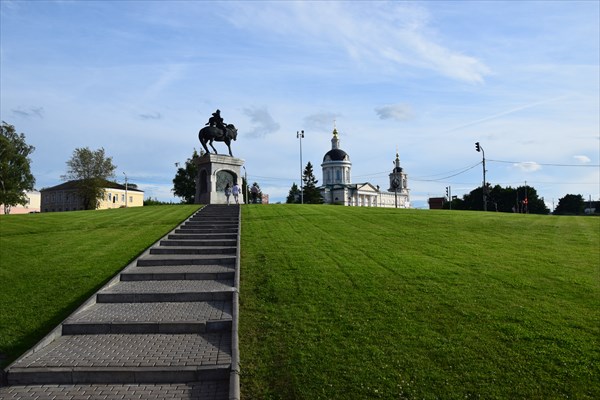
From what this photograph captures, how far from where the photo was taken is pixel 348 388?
5059 millimetres

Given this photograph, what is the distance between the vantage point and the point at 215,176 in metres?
31.7

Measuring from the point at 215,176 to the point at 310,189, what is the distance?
6110cm

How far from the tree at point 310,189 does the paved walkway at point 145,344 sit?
263ft

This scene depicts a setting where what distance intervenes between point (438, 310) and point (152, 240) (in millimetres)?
10121

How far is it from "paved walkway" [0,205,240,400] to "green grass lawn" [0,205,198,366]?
466 millimetres

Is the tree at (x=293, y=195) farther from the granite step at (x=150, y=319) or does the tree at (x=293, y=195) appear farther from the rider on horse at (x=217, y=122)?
the granite step at (x=150, y=319)

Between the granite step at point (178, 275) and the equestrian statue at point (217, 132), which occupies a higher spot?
the equestrian statue at point (217, 132)

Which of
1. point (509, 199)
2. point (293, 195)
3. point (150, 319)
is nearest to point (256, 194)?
point (150, 319)

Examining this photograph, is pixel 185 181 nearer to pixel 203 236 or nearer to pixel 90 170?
pixel 90 170

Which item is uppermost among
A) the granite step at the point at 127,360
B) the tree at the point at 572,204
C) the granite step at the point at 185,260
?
the tree at the point at 572,204

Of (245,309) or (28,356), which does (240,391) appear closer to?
(245,309)

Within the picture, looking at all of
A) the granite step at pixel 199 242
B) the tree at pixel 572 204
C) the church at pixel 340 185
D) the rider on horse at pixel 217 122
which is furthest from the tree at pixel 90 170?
the tree at pixel 572 204

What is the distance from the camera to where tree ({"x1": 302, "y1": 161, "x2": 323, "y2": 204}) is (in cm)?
9081

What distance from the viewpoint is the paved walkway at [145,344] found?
536cm
